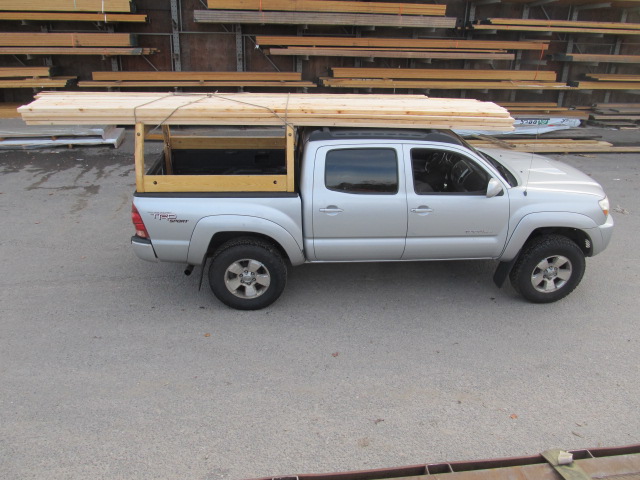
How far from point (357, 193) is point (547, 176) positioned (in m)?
2.12

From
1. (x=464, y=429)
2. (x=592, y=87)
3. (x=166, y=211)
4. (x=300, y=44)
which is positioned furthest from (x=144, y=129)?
(x=592, y=87)

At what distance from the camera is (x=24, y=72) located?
39.1 feet

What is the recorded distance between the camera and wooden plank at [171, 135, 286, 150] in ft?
19.5

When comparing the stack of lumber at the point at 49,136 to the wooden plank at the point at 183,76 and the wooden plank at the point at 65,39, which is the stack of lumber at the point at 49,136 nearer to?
the wooden plank at the point at 183,76

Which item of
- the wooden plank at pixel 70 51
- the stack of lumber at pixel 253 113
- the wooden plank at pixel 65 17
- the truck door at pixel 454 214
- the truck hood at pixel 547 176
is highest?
the wooden plank at pixel 65 17

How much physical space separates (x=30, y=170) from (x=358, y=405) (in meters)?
8.92

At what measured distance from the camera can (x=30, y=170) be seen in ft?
32.7

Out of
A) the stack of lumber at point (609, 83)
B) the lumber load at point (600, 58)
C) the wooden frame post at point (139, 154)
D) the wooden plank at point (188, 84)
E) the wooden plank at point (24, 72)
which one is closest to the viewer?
the wooden frame post at point (139, 154)

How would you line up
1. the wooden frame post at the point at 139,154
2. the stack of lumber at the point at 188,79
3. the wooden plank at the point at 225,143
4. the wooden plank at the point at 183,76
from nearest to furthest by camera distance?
the wooden frame post at the point at 139,154 → the wooden plank at the point at 225,143 → the stack of lumber at the point at 188,79 → the wooden plank at the point at 183,76

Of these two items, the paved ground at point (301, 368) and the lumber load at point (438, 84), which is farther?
the lumber load at point (438, 84)

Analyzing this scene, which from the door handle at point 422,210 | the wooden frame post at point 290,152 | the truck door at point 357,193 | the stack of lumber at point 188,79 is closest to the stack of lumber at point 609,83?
the stack of lumber at point 188,79

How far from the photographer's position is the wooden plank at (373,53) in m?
12.4

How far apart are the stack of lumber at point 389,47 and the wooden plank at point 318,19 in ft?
1.52

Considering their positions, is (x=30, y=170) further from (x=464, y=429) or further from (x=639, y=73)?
(x=639, y=73)
